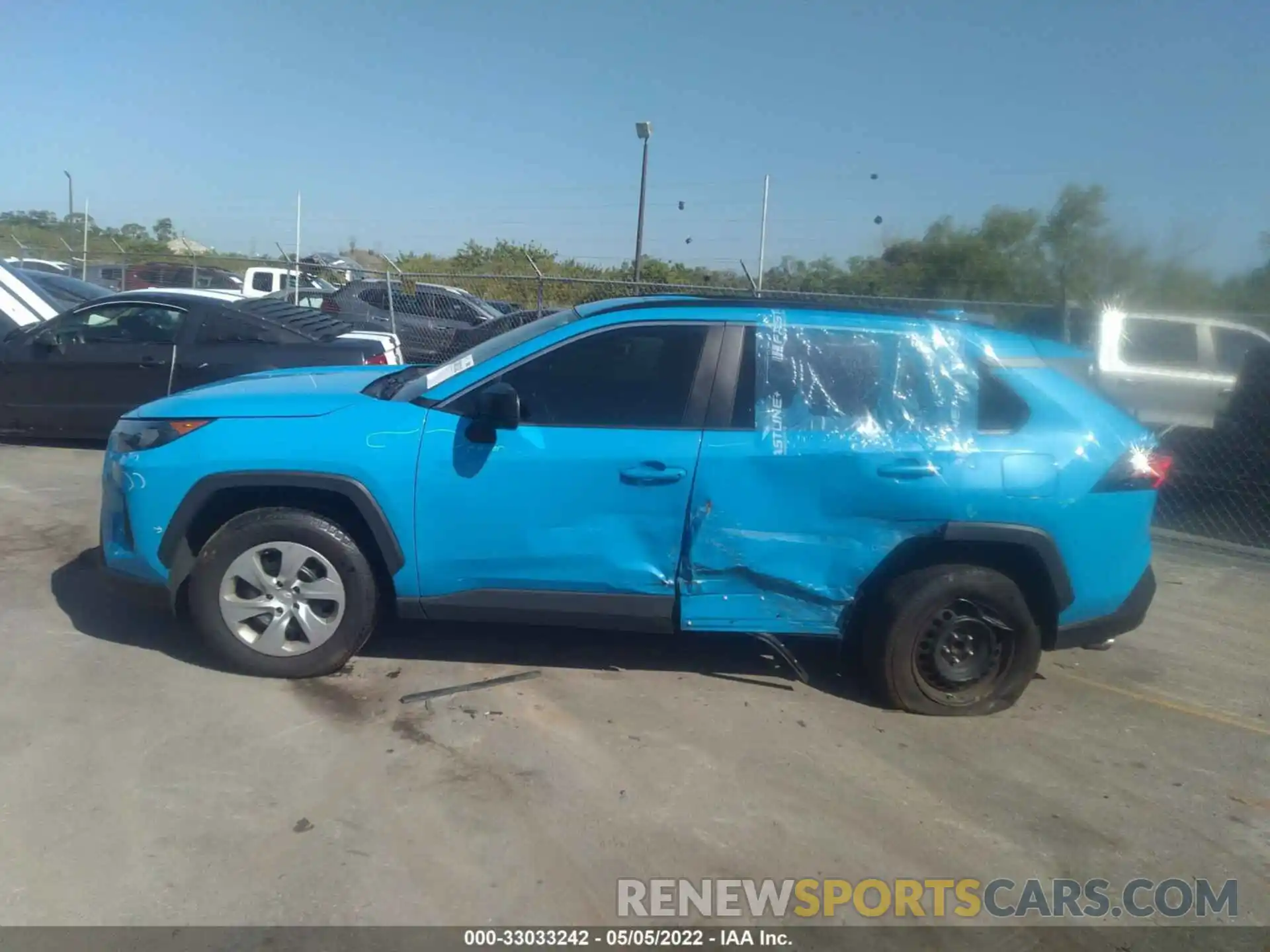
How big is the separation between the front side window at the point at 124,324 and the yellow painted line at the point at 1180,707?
26.5ft

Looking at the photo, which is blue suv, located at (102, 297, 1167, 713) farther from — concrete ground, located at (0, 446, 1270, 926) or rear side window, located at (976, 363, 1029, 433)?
concrete ground, located at (0, 446, 1270, 926)

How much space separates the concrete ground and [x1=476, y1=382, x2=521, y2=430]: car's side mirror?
4.00 feet

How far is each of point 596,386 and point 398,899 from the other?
2300mm

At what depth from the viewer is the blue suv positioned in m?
4.52

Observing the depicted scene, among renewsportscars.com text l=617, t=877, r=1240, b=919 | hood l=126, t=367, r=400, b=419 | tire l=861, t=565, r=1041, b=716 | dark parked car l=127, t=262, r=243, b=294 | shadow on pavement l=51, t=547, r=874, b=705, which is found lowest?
renewsportscars.com text l=617, t=877, r=1240, b=919

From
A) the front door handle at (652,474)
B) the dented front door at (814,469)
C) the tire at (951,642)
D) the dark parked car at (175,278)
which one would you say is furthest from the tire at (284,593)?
the dark parked car at (175,278)

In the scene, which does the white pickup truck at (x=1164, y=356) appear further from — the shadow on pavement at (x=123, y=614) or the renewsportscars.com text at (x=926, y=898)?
the shadow on pavement at (x=123, y=614)

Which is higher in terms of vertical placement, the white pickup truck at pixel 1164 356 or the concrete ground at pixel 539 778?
the white pickup truck at pixel 1164 356

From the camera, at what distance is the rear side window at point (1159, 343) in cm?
1052

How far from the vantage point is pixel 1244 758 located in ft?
15.1

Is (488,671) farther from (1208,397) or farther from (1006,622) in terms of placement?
(1208,397)

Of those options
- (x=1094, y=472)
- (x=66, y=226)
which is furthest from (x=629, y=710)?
(x=66, y=226)

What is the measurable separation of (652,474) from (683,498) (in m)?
0.17

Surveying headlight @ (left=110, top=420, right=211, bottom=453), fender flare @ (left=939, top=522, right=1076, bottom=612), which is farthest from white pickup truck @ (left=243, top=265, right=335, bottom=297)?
fender flare @ (left=939, top=522, right=1076, bottom=612)
